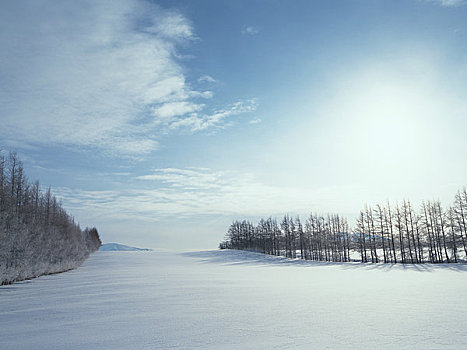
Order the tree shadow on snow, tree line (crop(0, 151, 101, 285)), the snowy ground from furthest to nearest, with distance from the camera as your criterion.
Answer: the tree shadow on snow
tree line (crop(0, 151, 101, 285))
the snowy ground

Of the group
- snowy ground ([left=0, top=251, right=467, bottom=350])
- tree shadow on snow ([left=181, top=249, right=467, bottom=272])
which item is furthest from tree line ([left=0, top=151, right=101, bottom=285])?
tree shadow on snow ([left=181, top=249, right=467, bottom=272])

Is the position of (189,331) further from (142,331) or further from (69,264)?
(69,264)

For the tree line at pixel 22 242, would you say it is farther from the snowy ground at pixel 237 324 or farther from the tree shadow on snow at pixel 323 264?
the tree shadow on snow at pixel 323 264

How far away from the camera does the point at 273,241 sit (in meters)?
84.9

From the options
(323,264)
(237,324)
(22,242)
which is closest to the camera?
(237,324)

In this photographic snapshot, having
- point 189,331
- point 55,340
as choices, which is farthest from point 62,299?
point 189,331

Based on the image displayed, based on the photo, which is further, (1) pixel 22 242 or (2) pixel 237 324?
(1) pixel 22 242

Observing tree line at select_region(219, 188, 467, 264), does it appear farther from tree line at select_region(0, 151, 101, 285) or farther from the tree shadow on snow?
tree line at select_region(0, 151, 101, 285)

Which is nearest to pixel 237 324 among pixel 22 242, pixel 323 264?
pixel 22 242

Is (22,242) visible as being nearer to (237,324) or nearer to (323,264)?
(237,324)

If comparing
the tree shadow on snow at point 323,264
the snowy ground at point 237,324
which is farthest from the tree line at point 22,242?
the tree shadow on snow at point 323,264

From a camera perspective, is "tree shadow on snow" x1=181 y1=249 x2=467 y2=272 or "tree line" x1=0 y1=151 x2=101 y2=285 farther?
"tree shadow on snow" x1=181 y1=249 x2=467 y2=272

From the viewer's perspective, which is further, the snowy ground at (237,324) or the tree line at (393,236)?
the tree line at (393,236)

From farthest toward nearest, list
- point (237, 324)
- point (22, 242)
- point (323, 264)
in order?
point (323, 264) < point (22, 242) < point (237, 324)
